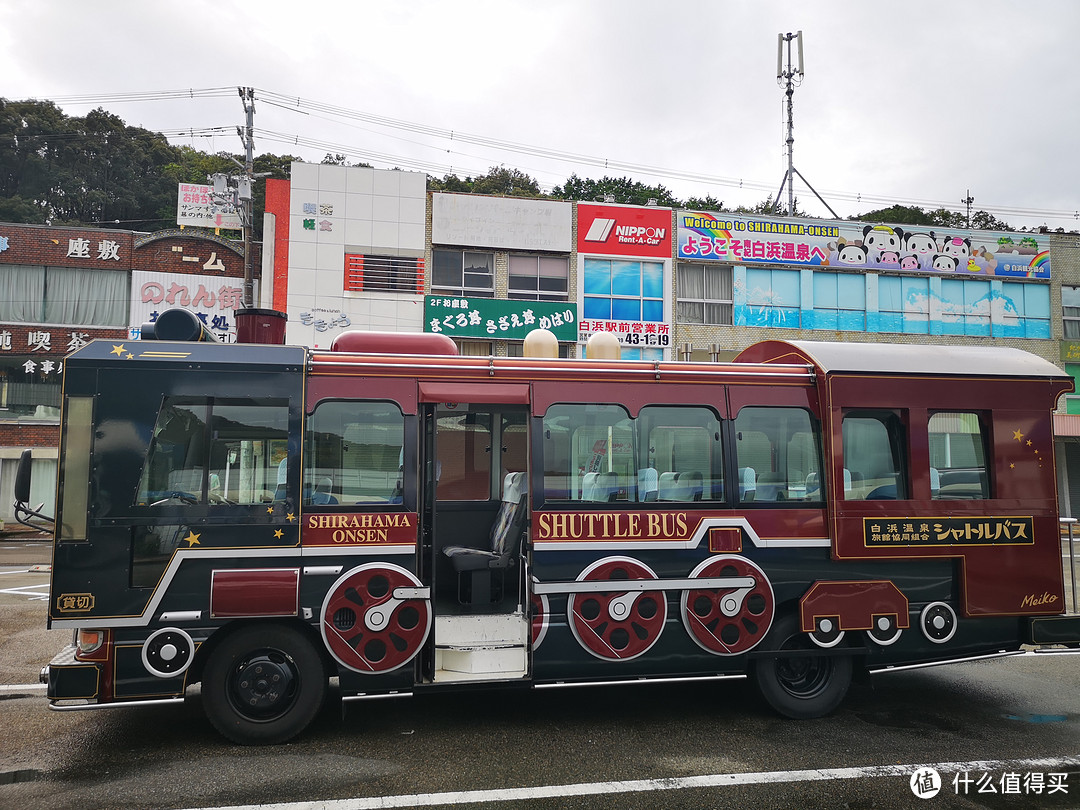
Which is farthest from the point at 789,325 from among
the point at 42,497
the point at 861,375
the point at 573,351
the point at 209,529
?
the point at 42,497

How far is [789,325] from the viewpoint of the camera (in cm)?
2544

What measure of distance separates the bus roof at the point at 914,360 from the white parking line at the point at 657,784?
313cm

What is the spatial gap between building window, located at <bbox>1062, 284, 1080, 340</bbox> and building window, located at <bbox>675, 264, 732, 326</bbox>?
13.1 meters

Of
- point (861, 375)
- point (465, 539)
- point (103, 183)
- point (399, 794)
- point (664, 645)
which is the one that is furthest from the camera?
point (103, 183)

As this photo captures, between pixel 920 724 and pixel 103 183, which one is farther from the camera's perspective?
pixel 103 183

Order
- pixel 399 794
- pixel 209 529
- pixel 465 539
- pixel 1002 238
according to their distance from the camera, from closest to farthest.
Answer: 1. pixel 399 794
2. pixel 209 529
3. pixel 465 539
4. pixel 1002 238

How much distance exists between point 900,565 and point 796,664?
1249 millimetres

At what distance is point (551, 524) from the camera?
611cm

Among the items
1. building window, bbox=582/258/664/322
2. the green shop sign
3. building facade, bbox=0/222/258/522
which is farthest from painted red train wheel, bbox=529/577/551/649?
building facade, bbox=0/222/258/522

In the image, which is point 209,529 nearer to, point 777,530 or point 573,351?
point 777,530

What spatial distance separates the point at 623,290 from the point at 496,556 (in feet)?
60.1

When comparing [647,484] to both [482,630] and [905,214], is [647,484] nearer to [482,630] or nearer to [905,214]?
[482,630]

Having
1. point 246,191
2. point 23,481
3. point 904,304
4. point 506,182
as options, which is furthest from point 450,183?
point 23,481

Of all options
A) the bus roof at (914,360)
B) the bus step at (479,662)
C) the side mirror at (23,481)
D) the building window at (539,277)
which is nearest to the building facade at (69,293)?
the building window at (539,277)
